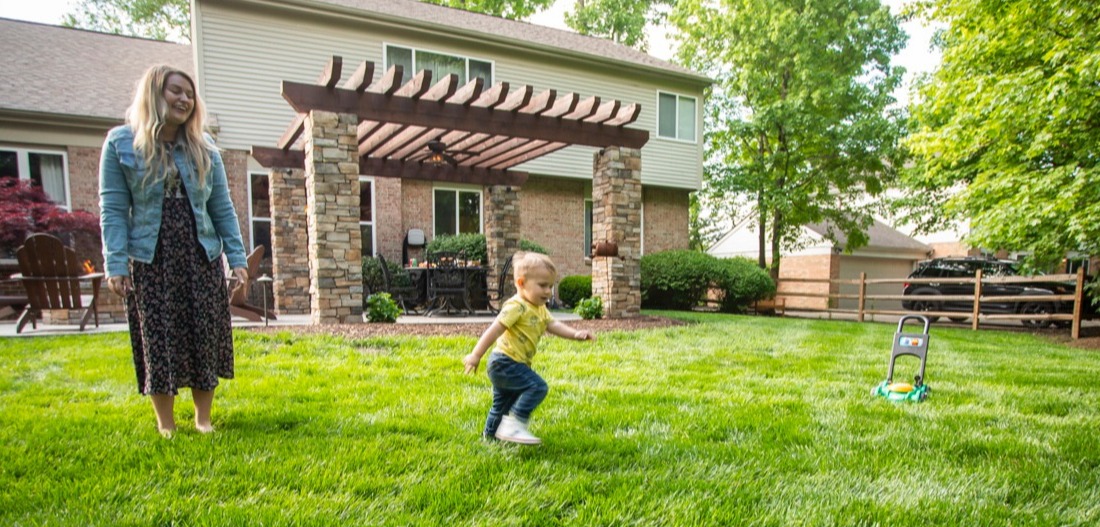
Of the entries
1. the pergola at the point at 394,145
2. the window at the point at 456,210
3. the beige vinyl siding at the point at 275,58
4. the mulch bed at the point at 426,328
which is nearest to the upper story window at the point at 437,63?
the beige vinyl siding at the point at 275,58

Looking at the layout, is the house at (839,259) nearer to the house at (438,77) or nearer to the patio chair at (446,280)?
the house at (438,77)

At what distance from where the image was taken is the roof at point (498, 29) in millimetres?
11641

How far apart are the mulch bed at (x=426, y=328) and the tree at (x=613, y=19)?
16.5 metres

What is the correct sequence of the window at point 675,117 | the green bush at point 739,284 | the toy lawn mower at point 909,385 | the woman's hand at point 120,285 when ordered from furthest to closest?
1. the window at point 675,117
2. the green bush at point 739,284
3. the toy lawn mower at point 909,385
4. the woman's hand at point 120,285

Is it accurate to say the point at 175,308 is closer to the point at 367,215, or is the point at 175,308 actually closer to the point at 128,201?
the point at 128,201

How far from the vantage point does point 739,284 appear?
→ 40.5ft

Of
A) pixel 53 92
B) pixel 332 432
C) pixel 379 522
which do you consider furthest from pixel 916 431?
pixel 53 92

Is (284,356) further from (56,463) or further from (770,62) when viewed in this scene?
(770,62)

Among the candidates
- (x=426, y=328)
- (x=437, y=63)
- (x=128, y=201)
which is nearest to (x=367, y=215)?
(x=437, y=63)

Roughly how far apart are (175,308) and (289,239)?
760 cm

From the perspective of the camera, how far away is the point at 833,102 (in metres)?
14.6

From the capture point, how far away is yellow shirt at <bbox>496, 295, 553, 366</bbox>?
7.97ft

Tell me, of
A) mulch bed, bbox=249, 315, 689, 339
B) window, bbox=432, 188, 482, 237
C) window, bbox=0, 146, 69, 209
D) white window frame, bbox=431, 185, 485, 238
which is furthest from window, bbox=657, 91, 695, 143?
window, bbox=0, 146, 69, 209

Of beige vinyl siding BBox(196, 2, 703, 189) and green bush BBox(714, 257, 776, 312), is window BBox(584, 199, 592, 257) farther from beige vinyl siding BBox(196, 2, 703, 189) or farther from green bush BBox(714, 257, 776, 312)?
green bush BBox(714, 257, 776, 312)
